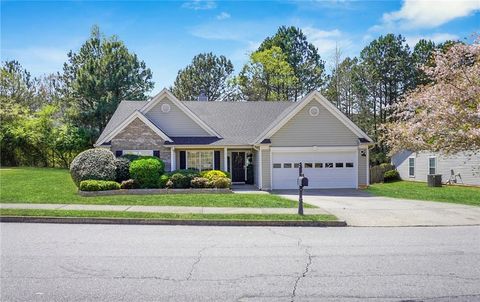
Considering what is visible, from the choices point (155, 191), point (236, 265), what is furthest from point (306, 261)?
point (155, 191)

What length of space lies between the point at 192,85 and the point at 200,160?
79.6 feet

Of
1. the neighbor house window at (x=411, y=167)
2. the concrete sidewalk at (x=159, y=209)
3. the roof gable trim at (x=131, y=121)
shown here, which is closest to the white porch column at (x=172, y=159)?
Answer: the roof gable trim at (x=131, y=121)

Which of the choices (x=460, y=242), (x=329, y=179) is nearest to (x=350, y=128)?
(x=329, y=179)

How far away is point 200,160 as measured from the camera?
24609 mm

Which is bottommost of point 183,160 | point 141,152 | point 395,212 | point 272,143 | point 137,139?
point 395,212

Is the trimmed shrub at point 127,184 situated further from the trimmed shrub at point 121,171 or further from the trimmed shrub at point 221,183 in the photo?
the trimmed shrub at point 221,183

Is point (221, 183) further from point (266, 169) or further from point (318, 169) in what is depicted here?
point (318, 169)

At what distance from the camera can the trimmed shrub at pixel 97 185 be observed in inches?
687

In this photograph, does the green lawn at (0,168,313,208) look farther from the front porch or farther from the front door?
the front door

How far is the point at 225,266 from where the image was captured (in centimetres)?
697

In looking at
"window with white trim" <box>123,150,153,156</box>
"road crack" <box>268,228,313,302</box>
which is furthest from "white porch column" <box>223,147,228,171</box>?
"road crack" <box>268,228,313,302</box>

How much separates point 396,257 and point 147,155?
56.6 ft

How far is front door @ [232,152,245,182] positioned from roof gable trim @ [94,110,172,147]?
430 cm

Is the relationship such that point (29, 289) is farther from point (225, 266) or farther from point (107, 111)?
point (107, 111)
